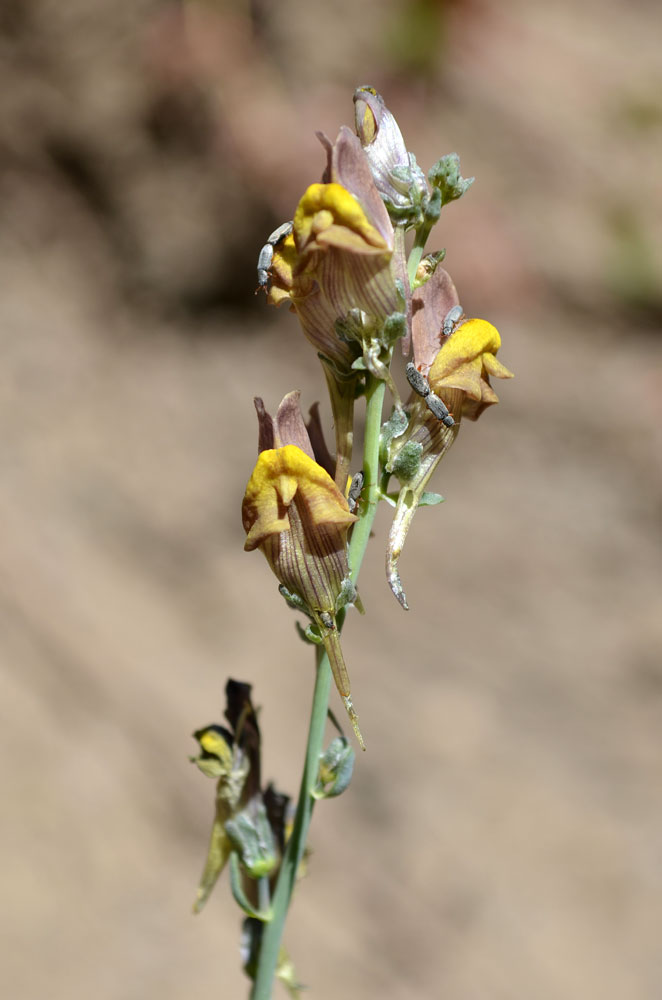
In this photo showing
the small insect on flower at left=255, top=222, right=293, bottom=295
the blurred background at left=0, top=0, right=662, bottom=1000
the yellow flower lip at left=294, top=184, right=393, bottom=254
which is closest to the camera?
the yellow flower lip at left=294, top=184, right=393, bottom=254

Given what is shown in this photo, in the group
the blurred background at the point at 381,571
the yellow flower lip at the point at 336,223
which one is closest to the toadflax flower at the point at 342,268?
the yellow flower lip at the point at 336,223

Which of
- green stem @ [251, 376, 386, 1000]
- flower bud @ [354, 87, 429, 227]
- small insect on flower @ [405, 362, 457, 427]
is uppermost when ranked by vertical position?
flower bud @ [354, 87, 429, 227]

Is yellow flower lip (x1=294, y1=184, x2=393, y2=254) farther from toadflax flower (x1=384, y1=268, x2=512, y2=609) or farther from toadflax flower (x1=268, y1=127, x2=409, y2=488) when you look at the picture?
toadflax flower (x1=384, y1=268, x2=512, y2=609)

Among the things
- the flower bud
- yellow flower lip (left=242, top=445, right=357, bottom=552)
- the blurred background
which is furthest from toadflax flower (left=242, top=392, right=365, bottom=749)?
the blurred background

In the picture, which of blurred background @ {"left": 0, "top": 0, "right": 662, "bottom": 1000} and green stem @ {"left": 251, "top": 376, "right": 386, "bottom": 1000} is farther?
blurred background @ {"left": 0, "top": 0, "right": 662, "bottom": 1000}

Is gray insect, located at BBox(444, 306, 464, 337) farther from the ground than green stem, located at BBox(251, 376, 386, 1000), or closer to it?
farther from the ground

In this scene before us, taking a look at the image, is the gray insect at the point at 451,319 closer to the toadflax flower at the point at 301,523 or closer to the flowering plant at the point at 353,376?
the flowering plant at the point at 353,376

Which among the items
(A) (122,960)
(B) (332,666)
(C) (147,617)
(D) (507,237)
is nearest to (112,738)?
(C) (147,617)

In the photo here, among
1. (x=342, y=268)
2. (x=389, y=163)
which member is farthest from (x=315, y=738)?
(x=389, y=163)

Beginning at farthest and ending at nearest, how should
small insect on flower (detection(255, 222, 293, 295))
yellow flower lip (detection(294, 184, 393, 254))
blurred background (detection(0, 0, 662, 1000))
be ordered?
blurred background (detection(0, 0, 662, 1000)) < small insect on flower (detection(255, 222, 293, 295)) < yellow flower lip (detection(294, 184, 393, 254))
